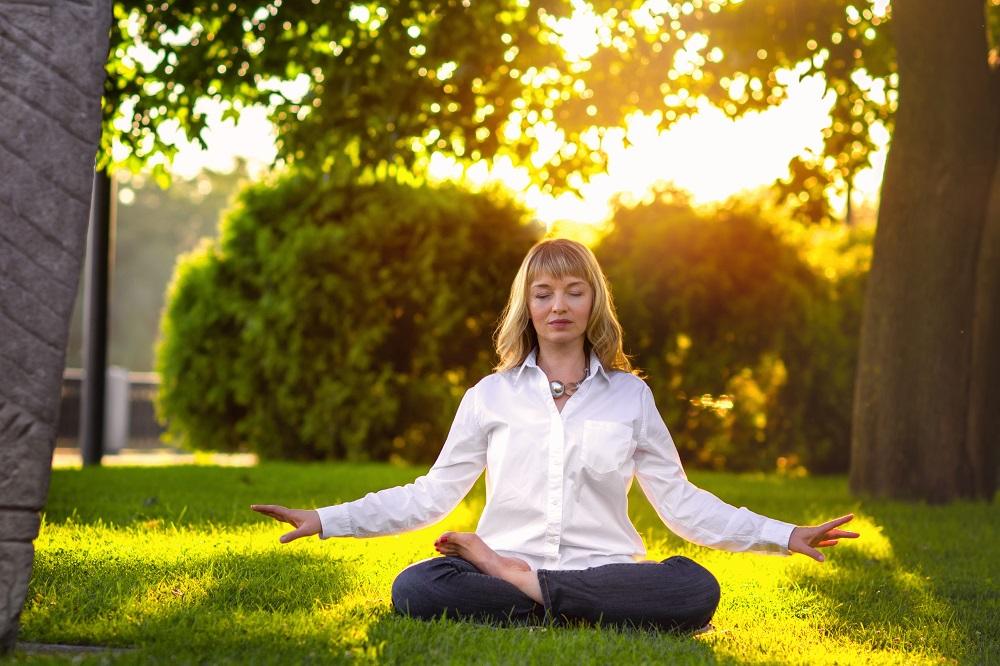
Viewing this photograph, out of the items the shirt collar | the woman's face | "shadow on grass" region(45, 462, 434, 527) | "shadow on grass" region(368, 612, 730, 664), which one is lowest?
"shadow on grass" region(45, 462, 434, 527)

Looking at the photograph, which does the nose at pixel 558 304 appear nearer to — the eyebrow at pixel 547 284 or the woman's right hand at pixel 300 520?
the eyebrow at pixel 547 284

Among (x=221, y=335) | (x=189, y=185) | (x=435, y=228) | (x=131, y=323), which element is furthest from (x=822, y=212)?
(x=189, y=185)

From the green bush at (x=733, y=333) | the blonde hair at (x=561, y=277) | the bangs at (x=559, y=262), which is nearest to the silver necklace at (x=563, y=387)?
the blonde hair at (x=561, y=277)

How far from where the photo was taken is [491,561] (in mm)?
4203

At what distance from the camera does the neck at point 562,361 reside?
4.52 metres

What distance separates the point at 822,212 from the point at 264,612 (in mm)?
8812

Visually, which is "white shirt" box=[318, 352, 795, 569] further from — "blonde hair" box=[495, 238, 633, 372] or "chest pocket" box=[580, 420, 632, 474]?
"blonde hair" box=[495, 238, 633, 372]

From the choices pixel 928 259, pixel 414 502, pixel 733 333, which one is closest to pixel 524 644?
→ pixel 414 502

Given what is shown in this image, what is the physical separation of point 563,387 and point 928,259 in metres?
5.46

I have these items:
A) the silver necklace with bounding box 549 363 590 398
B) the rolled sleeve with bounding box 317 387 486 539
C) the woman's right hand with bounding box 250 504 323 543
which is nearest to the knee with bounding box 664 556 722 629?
the silver necklace with bounding box 549 363 590 398

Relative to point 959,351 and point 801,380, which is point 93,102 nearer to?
point 959,351

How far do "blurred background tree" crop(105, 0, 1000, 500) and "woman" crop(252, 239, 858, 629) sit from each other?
16.1 ft

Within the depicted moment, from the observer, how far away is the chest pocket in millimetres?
4250

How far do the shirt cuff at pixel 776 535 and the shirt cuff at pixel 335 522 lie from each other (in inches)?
57.7
